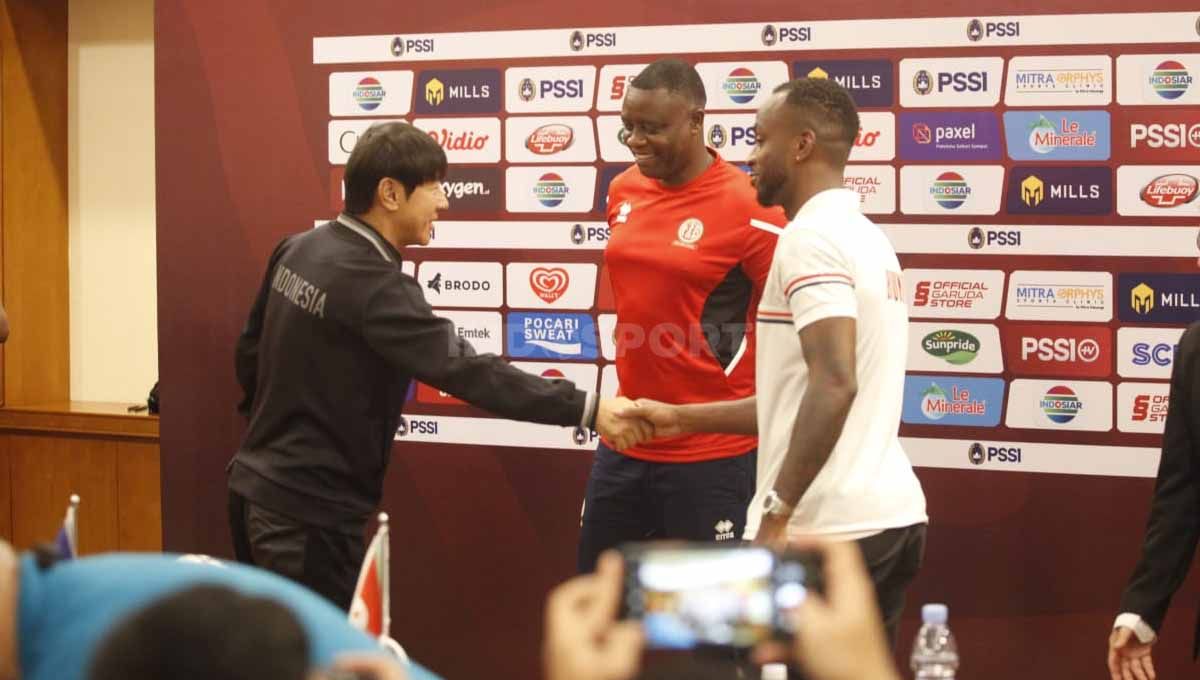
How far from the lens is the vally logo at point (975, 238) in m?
3.91

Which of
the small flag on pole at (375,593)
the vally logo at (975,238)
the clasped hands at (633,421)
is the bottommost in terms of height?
the small flag on pole at (375,593)

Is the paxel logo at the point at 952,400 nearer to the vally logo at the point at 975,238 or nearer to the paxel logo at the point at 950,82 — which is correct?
the vally logo at the point at 975,238

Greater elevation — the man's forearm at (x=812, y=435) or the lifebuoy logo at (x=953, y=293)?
the lifebuoy logo at (x=953, y=293)

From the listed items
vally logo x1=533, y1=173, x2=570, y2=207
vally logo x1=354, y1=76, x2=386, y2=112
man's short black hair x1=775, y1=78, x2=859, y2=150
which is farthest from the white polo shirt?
vally logo x1=354, y1=76, x2=386, y2=112

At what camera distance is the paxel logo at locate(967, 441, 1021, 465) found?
155 inches

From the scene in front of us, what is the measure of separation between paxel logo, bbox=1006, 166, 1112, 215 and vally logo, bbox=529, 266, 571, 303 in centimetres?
131

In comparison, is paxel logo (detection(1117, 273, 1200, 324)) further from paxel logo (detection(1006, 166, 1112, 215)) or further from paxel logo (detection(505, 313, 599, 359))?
paxel logo (detection(505, 313, 599, 359))

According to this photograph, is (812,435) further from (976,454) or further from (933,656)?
(976,454)

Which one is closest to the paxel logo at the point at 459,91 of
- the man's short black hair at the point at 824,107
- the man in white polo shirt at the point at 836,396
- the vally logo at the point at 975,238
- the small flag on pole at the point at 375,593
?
the vally logo at the point at 975,238

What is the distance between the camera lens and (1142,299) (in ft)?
12.5

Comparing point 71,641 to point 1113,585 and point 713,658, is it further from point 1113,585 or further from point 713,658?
point 1113,585

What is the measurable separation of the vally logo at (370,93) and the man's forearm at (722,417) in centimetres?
169

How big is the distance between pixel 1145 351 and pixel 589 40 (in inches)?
71.6

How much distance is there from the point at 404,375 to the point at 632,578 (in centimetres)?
187
